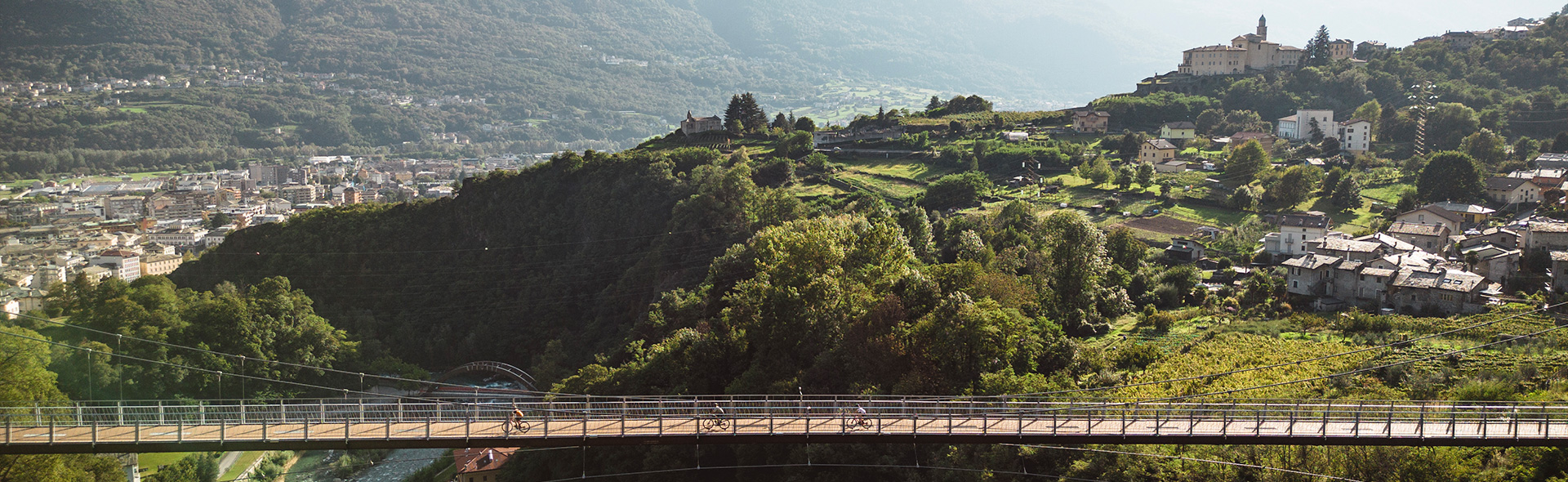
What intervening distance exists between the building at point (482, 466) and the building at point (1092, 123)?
51708 mm

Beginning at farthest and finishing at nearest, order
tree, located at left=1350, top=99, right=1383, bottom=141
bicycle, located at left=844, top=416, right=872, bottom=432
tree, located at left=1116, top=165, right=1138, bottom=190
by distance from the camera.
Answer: tree, located at left=1350, top=99, right=1383, bottom=141 < tree, located at left=1116, top=165, right=1138, bottom=190 < bicycle, located at left=844, top=416, right=872, bottom=432

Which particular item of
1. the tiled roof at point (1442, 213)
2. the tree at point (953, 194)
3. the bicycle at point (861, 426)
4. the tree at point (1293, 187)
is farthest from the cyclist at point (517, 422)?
the tree at point (1293, 187)

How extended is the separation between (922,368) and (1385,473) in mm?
10465

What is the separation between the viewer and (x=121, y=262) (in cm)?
5722

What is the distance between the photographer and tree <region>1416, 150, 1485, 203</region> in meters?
49.2

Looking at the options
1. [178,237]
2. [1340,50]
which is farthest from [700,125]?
[1340,50]

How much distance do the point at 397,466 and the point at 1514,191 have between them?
167 feet

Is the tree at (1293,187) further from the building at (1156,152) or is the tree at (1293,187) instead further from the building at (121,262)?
the building at (121,262)

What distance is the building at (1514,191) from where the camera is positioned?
47.4 metres

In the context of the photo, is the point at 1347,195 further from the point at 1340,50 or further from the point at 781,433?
the point at 1340,50

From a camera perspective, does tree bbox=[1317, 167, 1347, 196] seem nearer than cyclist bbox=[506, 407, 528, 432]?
No

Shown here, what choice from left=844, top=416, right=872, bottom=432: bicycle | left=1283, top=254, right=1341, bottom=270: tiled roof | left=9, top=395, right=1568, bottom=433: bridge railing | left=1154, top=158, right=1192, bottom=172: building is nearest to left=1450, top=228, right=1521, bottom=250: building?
left=1283, top=254, right=1341, bottom=270: tiled roof

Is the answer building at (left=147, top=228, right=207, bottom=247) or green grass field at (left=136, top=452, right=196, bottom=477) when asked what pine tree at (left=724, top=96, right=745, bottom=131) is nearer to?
building at (left=147, top=228, right=207, bottom=247)

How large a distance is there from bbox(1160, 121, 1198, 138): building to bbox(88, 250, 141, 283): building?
63531 mm
